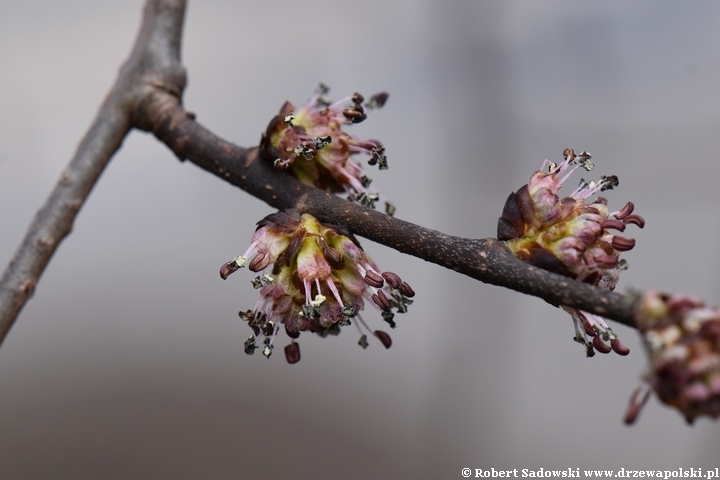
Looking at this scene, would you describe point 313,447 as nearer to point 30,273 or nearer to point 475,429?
point 475,429

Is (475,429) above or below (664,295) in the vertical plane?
above

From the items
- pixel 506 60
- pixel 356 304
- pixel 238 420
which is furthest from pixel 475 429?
pixel 356 304

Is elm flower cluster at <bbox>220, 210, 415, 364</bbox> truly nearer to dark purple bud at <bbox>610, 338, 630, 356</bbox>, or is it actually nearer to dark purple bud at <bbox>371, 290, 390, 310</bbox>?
dark purple bud at <bbox>371, 290, 390, 310</bbox>

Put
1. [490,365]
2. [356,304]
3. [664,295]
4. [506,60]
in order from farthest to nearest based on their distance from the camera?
1. [506,60]
2. [490,365]
3. [356,304]
4. [664,295]

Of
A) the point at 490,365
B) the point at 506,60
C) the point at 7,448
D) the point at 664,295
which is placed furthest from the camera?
the point at 506,60

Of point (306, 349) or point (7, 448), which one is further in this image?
point (306, 349)

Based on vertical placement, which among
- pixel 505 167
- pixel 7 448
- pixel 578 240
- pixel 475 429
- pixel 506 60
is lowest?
pixel 7 448

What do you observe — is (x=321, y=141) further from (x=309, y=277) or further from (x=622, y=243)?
(x=622, y=243)
